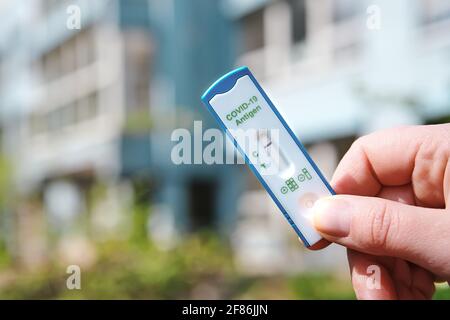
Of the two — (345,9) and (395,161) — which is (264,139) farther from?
(345,9)

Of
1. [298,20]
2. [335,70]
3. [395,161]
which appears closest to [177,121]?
[298,20]

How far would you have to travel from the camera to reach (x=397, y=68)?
5.86m

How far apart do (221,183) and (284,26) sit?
8.65ft

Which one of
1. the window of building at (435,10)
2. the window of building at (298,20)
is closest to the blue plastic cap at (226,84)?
the window of building at (435,10)

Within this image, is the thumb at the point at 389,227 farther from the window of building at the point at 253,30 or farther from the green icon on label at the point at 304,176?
the window of building at the point at 253,30

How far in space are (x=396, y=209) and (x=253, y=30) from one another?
7949 mm

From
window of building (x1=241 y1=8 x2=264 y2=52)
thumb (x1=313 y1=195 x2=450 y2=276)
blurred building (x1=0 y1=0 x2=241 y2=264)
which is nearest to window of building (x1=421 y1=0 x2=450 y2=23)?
window of building (x1=241 y1=8 x2=264 y2=52)

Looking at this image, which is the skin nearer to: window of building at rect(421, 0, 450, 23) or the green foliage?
the green foliage

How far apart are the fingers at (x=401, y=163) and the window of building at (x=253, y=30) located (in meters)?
7.59

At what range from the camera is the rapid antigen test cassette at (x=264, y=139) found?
31.4 inches

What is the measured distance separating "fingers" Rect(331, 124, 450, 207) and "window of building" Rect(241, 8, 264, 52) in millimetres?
7590

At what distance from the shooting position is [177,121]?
28.3 feet

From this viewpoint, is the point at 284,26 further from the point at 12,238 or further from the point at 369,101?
the point at 12,238

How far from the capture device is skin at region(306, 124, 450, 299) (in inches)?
32.9
